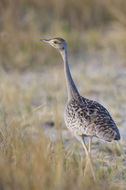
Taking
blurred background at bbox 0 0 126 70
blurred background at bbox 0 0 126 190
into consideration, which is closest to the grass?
blurred background at bbox 0 0 126 190

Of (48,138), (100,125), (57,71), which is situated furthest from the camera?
(57,71)

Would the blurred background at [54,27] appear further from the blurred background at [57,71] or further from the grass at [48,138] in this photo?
the grass at [48,138]

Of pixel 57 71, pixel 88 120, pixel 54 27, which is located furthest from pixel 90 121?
pixel 54 27

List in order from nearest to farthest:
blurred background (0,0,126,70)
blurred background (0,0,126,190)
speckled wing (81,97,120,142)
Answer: speckled wing (81,97,120,142) < blurred background (0,0,126,190) < blurred background (0,0,126,70)

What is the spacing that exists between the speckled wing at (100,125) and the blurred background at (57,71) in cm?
30

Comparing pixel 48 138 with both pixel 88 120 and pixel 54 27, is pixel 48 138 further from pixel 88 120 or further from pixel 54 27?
pixel 54 27

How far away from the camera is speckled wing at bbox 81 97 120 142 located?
2781 millimetres

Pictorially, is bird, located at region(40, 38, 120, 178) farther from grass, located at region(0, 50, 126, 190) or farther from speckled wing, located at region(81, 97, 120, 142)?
grass, located at region(0, 50, 126, 190)

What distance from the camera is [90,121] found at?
9.52ft

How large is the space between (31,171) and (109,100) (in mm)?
3014

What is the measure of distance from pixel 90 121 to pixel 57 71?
3.31 m

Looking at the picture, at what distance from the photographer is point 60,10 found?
7.86 m

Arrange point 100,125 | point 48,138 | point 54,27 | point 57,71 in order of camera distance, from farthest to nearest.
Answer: point 54,27 < point 57,71 < point 48,138 < point 100,125

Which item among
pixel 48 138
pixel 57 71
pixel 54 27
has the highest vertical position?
pixel 54 27
